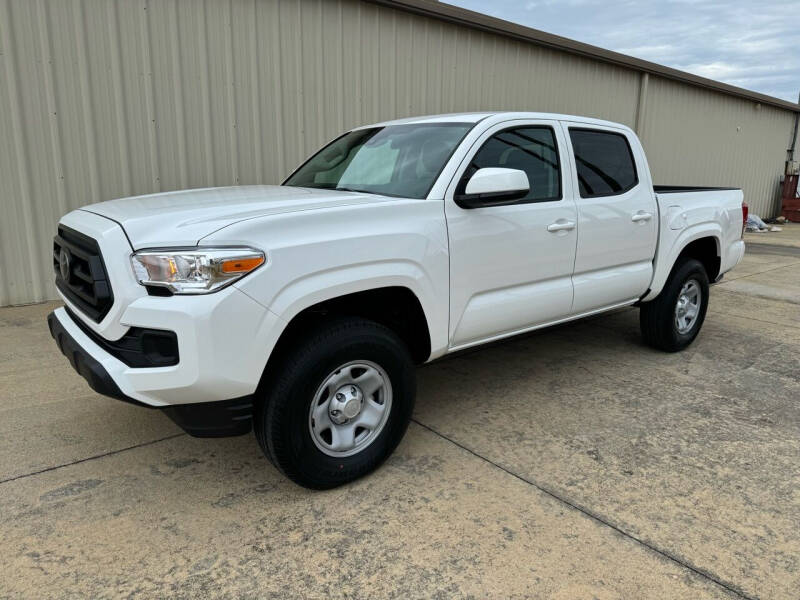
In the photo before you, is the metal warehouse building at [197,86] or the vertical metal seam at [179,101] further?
the vertical metal seam at [179,101]

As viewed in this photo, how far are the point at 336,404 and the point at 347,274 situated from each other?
0.62 metres

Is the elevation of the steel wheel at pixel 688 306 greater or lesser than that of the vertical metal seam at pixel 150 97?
lesser

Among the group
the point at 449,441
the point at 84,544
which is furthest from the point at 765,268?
the point at 84,544

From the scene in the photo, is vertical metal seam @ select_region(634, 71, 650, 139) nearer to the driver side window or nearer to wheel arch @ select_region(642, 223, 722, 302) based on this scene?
wheel arch @ select_region(642, 223, 722, 302)

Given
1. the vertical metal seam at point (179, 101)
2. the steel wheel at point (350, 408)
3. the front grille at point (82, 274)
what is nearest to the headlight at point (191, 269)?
the front grille at point (82, 274)

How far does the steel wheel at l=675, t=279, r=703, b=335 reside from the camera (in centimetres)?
504

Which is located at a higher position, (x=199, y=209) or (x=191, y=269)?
(x=199, y=209)

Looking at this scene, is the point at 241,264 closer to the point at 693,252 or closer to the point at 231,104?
the point at 693,252

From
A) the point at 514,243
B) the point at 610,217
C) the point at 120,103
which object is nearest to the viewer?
the point at 514,243

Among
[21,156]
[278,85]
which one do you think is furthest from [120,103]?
[278,85]

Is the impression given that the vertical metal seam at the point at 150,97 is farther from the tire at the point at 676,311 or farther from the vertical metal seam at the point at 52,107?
the tire at the point at 676,311

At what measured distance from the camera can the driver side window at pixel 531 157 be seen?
3572 mm

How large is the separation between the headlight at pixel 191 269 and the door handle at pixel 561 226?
2.06 meters

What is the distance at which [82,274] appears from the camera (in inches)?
109
